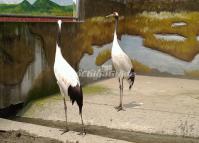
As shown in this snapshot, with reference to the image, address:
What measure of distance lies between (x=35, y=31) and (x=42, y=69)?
899mm

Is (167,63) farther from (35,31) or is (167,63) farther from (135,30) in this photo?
(35,31)

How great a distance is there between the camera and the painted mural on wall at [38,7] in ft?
29.5

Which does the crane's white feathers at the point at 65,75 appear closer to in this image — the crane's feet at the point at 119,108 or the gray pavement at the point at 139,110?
the gray pavement at the point at 139,110

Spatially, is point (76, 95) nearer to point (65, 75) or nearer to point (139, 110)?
point (65, 75)

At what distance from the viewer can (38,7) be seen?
970 centimetres

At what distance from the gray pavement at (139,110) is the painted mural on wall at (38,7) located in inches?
77.8

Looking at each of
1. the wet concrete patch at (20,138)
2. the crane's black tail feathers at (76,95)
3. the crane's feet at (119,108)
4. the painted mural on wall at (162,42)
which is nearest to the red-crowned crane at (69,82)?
the crane's black tail feathers at (76,95)

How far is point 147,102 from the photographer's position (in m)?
9.52

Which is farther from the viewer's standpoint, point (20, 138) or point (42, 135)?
point (42, 135)

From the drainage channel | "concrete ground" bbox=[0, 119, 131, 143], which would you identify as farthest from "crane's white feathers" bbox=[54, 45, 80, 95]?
the drainage channel

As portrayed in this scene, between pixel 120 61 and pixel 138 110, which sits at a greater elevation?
pixel 120 61

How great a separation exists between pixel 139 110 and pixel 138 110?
0.8 inches

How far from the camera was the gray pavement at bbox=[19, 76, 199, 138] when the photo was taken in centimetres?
781

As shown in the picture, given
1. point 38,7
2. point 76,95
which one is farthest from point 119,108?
point 38,7
